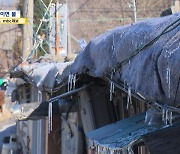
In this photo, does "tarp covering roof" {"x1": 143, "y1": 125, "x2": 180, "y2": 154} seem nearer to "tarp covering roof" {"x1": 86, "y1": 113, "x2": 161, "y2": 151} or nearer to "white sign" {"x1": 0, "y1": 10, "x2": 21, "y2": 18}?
"tarp covering roof" {"x1": 86, "y1": 113, "x2": 161, "y2": 151}

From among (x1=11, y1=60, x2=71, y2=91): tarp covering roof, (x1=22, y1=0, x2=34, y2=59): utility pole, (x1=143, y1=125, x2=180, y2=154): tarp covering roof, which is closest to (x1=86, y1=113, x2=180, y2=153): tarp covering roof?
(x1=143, y1=125, x2=180, y2=154): tarp covering roof

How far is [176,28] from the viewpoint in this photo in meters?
4.26

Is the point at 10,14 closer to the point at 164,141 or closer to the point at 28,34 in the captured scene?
the point at 28,34

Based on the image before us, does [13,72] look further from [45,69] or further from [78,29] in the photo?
[78,29]

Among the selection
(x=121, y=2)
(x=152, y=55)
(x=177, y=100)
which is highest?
(x=121, y=2)

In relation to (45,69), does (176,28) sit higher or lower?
higher

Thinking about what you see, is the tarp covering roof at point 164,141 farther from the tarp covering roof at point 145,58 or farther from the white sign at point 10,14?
the white sign at point 10,14

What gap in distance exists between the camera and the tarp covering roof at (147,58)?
3.90m

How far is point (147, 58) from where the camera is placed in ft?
14.1

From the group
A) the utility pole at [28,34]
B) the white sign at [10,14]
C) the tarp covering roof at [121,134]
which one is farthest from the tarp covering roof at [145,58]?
the white sign at [10,14]

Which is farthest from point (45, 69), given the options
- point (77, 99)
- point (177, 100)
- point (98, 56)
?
point (177, 100)

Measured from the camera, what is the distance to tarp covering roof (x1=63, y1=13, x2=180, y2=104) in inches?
154

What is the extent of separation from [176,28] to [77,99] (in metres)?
4.76

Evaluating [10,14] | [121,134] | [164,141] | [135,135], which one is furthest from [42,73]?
[10,14]
